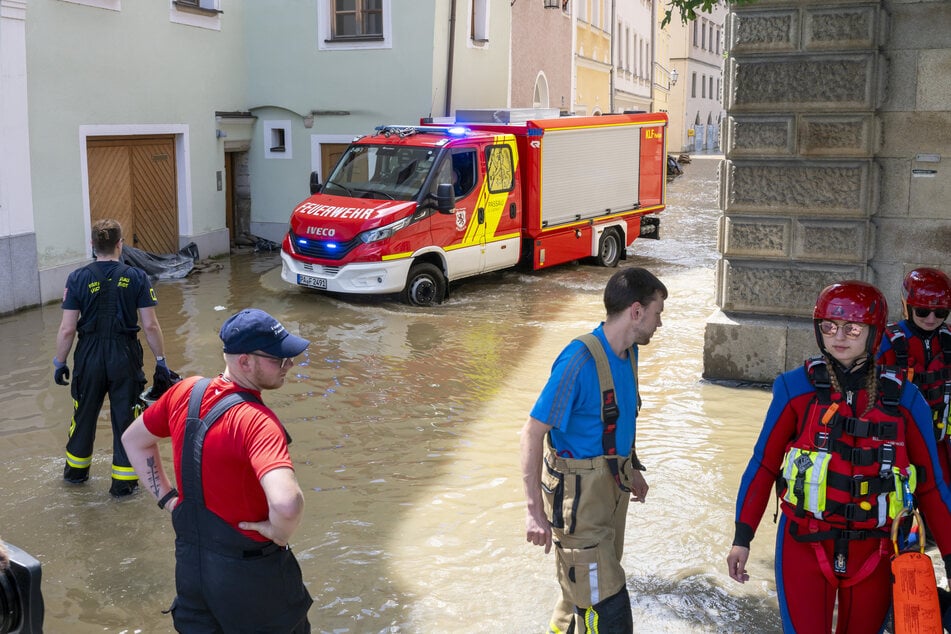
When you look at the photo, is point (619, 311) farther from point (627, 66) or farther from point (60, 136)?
point (627, 66)

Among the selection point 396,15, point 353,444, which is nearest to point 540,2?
point 396,15

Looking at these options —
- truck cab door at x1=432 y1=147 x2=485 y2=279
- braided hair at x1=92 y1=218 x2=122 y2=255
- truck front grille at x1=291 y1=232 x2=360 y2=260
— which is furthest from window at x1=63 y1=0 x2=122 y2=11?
braided hair at x1=92 y1=218 x2=122 y2=255

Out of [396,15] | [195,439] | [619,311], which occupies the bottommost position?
[195,439]

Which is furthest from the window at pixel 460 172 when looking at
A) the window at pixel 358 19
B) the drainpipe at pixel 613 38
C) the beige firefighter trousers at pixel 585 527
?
the drainpipe at pixel 613 38

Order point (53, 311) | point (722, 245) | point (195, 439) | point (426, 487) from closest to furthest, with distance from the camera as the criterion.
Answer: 1. point (195, 439)
2. point (426, 487)
3. point (722, 245)
4. point (53, 311)

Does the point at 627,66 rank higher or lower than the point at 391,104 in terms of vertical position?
higher

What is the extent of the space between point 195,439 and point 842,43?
268 inches

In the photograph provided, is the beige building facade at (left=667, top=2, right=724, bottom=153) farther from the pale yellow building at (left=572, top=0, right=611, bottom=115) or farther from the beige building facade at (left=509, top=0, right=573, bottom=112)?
the beige building facade at (left=509, top=0, right=573, bottom=112)

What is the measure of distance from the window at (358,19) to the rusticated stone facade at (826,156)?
10.6 meters

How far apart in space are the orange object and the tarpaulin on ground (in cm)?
1328

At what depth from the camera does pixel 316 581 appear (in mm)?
5602

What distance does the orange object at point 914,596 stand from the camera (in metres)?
3.32

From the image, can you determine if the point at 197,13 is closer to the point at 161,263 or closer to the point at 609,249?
the point at 161,263

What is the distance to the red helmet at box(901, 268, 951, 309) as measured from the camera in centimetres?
485
